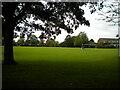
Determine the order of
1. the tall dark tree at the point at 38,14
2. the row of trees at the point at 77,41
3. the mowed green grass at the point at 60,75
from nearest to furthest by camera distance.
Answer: the mowed green grass at the point at 60,75 < the tall dark tree at the point at 38,14 < the row of trees at the point at 77,41

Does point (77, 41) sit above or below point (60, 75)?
above

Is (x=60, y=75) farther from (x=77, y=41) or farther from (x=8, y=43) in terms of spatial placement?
(x=77, y=41)

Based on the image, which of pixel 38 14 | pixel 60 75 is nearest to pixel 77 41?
pixel 38 14

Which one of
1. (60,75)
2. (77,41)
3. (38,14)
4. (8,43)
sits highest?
(38,14)

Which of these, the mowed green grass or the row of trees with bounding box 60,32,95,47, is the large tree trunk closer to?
the mowed green grass

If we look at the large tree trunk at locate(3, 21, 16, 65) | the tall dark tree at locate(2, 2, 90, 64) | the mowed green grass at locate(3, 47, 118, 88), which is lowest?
the mowed green grass at locate(3, 47, 118, 88)

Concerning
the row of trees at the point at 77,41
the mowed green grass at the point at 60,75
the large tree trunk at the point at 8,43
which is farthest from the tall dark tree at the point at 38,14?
the row of trees at the point at 77,41

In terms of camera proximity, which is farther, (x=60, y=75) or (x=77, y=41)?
(x=77, y=41)

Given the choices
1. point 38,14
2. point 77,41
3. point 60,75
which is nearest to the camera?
point 60,75

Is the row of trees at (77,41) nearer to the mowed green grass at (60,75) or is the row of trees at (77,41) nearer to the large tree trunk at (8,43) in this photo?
the large tree trunk at (8,43)

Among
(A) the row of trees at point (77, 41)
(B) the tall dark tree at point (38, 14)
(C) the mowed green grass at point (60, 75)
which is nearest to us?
(C) the mowed green grass at point (60, 75)

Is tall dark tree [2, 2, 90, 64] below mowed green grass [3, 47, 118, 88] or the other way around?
the other way around

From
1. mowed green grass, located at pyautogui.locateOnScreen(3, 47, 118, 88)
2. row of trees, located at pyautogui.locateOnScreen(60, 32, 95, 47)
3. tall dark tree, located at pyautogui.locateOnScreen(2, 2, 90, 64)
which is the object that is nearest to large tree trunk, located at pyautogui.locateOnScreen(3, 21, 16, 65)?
tall dark tree, located at pyautogui.locateOnScreen(2, 2, 90, 64)

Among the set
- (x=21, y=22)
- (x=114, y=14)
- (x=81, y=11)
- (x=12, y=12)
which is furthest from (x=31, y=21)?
(x=114, y=14)
